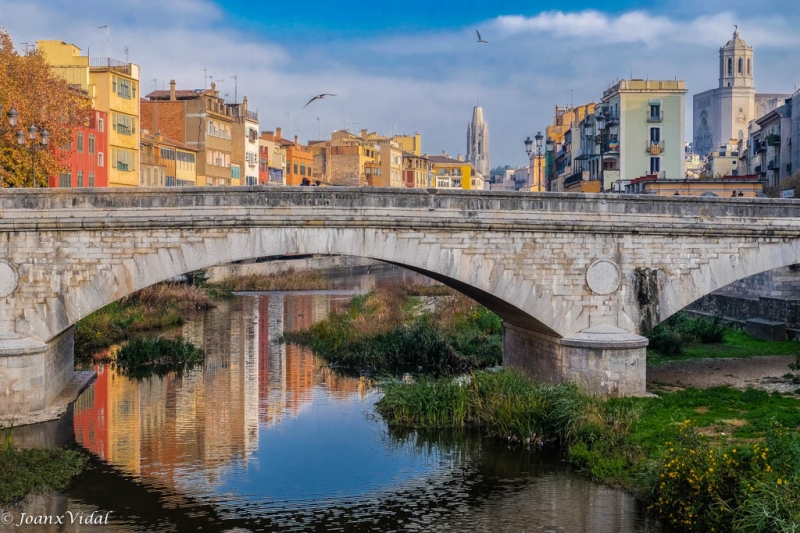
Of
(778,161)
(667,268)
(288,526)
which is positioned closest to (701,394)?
(667,268)

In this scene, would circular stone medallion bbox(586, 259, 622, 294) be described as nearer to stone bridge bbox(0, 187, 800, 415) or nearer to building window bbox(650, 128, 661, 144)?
stone bridge bbox(0, 187, 800, 415)

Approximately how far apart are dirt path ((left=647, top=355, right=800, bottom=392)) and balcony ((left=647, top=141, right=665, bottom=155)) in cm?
3379

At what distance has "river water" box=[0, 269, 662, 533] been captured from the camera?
16953 mm

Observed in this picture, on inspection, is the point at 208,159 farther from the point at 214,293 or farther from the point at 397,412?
the point at 397,412

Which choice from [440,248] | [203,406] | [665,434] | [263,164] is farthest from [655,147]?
[665,434]

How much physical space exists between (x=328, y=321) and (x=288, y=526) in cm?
2010

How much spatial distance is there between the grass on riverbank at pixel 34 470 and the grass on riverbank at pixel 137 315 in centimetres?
1285

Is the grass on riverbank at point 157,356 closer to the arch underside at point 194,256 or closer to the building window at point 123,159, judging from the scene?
the arch underside at point 194,256

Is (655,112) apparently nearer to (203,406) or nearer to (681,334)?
(681,334)

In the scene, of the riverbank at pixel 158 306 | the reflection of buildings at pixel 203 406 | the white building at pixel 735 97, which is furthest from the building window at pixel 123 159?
the white building at pixel 735 97

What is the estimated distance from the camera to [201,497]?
18.0 m

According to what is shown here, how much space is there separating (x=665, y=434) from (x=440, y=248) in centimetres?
669

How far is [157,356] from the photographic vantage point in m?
31.0

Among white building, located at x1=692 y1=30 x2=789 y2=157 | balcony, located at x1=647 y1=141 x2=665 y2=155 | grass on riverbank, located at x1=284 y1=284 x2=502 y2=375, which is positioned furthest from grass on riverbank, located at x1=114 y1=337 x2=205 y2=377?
white building, located at x1=692 y1=30 x2=789 y2=157
